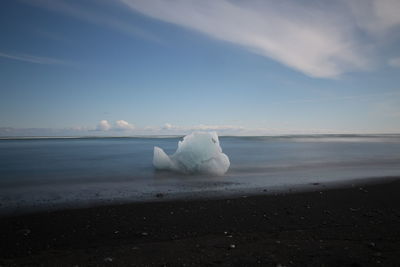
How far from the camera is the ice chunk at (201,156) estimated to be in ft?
44.1

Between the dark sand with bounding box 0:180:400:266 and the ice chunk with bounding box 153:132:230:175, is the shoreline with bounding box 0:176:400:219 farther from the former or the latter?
the ice chunk with bounding box 153:132:230:175

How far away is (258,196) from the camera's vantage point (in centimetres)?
833

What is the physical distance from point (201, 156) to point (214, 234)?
8.54 metres

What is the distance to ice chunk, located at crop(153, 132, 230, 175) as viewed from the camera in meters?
13.4

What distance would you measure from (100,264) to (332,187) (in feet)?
26.8

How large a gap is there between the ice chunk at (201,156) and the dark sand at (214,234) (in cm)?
565

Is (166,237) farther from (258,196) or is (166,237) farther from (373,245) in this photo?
(258,196)

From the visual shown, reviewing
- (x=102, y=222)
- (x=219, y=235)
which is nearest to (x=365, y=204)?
(x=219, y=235)

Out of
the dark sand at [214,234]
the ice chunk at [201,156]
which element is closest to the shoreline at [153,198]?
the dark sand at [214,234]

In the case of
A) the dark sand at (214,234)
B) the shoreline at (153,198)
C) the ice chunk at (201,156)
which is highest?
the ice chunk at (201,156)

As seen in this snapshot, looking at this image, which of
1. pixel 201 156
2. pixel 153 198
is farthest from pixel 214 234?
pixel 201 156

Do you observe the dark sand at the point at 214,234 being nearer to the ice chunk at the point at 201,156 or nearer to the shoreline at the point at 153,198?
the shoreline at the point at 153,198

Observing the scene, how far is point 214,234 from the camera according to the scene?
5.16 m

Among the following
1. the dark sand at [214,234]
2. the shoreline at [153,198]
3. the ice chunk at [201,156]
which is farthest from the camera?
the ice chunk at [201,156]
